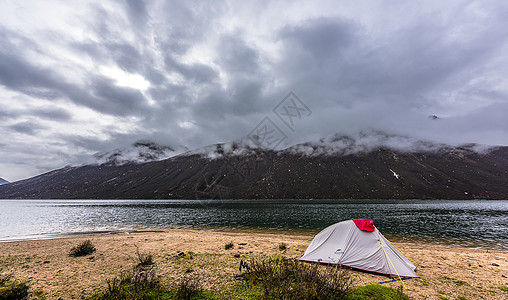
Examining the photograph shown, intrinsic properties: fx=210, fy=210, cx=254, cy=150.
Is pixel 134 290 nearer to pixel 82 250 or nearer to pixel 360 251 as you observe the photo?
pixel 360 251

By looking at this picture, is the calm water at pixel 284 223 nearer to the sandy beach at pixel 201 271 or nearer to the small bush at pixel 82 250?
the sandy beach at pixel 201 271

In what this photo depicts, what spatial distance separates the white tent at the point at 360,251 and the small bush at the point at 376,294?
339cm

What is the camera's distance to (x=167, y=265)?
12.0m

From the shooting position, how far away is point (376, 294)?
24.0 ft

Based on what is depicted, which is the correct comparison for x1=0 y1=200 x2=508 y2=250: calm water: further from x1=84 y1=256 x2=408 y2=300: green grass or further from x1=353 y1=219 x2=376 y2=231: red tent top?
x1=84 y1=256 x2=408 y2=300: green grass

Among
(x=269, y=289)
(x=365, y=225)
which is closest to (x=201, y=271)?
(x=269, y=289)

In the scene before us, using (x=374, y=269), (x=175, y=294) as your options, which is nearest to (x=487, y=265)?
(x=374, y=269)

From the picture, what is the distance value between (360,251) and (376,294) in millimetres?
4552

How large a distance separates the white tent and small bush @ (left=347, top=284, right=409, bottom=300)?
11.1 ft

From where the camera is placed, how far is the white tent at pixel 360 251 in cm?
1081

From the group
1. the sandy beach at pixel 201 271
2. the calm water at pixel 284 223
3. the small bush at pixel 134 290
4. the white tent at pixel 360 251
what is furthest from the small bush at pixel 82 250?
the calm water at pixel 284 223

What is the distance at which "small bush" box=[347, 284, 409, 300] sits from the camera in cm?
693

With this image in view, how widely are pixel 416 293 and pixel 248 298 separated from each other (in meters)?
7.06

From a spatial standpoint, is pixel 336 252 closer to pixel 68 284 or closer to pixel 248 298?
pixel 248 298
